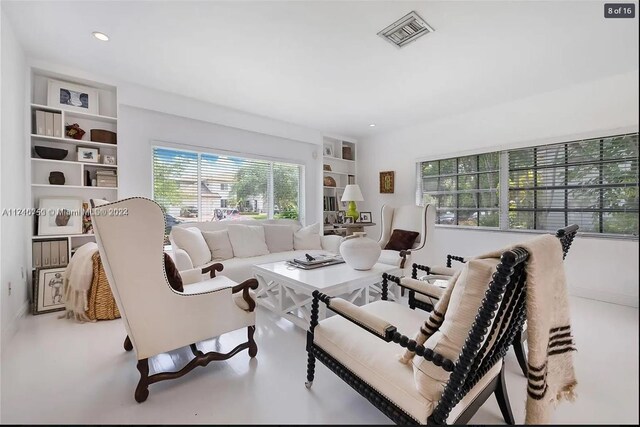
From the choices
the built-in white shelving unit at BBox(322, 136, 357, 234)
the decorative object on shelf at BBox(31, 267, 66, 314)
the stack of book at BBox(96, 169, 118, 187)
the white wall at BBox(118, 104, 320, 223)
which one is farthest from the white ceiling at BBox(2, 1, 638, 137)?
the decorative object on shelf at BBox(31, 267, 66, 314)

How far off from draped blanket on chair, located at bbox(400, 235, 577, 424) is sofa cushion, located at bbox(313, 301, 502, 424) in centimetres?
40

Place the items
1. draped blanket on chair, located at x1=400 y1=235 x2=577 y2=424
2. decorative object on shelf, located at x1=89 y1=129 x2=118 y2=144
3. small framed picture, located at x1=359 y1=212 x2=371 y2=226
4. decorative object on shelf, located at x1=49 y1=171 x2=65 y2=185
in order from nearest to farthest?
draped blanket on chair, located at x1=400 y1=235 x2=577 y2=424, decorative object on shelf, located at x1=49 y1=171 x2=65 y2=185, decorative object on shelf, located at x1=89 y1=129 x2=118 y2=144, small framed picture, located at x1=359 y1=212 x2=371 y2=226

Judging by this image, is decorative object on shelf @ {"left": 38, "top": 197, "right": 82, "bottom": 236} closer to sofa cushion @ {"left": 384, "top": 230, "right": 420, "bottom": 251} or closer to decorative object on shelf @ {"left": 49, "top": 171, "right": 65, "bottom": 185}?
decorative object on shelf @ {"left": 49, "top": 171, "right": 65, "bottom": 185}

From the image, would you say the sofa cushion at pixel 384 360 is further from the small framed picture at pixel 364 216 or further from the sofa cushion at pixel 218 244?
the small framed picture at pixel 364 216

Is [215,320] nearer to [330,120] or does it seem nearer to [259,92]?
[259,92]

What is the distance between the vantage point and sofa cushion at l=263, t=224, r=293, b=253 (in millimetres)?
3721

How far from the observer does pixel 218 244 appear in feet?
10.6

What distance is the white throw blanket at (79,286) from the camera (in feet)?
7.77

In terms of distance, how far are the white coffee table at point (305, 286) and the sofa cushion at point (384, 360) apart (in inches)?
21.6

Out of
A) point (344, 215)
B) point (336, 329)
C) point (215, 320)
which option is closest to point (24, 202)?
point (215, 320)

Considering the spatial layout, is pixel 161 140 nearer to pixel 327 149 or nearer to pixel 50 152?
pixel 50 152

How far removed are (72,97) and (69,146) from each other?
508mm

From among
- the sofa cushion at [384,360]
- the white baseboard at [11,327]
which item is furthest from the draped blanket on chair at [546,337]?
the white baseboard at [11,327]

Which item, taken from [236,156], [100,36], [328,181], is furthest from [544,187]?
[328,181]
